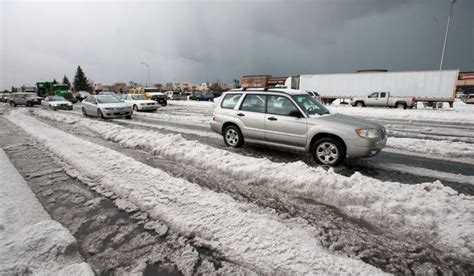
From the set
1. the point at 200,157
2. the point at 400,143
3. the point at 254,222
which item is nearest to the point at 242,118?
the point at 200,157

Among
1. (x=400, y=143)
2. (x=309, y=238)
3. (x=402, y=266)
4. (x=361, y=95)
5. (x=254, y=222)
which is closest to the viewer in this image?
(x=402, y=266)

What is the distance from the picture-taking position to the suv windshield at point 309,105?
19.6 ft

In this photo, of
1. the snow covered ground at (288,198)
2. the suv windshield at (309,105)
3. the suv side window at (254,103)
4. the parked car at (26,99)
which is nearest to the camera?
the snow covered ground at (288,198)

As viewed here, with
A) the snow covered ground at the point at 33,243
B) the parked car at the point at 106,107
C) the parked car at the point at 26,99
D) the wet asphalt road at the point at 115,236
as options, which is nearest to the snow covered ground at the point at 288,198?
the wet asphalt road at the point at 115,236

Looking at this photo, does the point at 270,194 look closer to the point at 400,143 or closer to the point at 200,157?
the point at 200,157

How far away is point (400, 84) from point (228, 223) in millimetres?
29281

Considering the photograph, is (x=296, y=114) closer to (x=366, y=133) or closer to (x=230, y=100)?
(x=366, y=133)

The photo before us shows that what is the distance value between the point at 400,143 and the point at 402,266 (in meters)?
6.64

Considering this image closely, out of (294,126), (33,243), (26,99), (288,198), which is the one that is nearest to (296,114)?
(294,126)

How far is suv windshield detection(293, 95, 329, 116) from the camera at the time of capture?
19.6 feet

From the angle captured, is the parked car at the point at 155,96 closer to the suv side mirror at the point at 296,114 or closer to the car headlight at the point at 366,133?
the suv side mirror at the point at 296,114

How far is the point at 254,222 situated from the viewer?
122 inches

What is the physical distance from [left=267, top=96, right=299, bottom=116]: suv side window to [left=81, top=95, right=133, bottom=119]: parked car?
11353mm

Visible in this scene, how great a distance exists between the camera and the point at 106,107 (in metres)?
14.1
